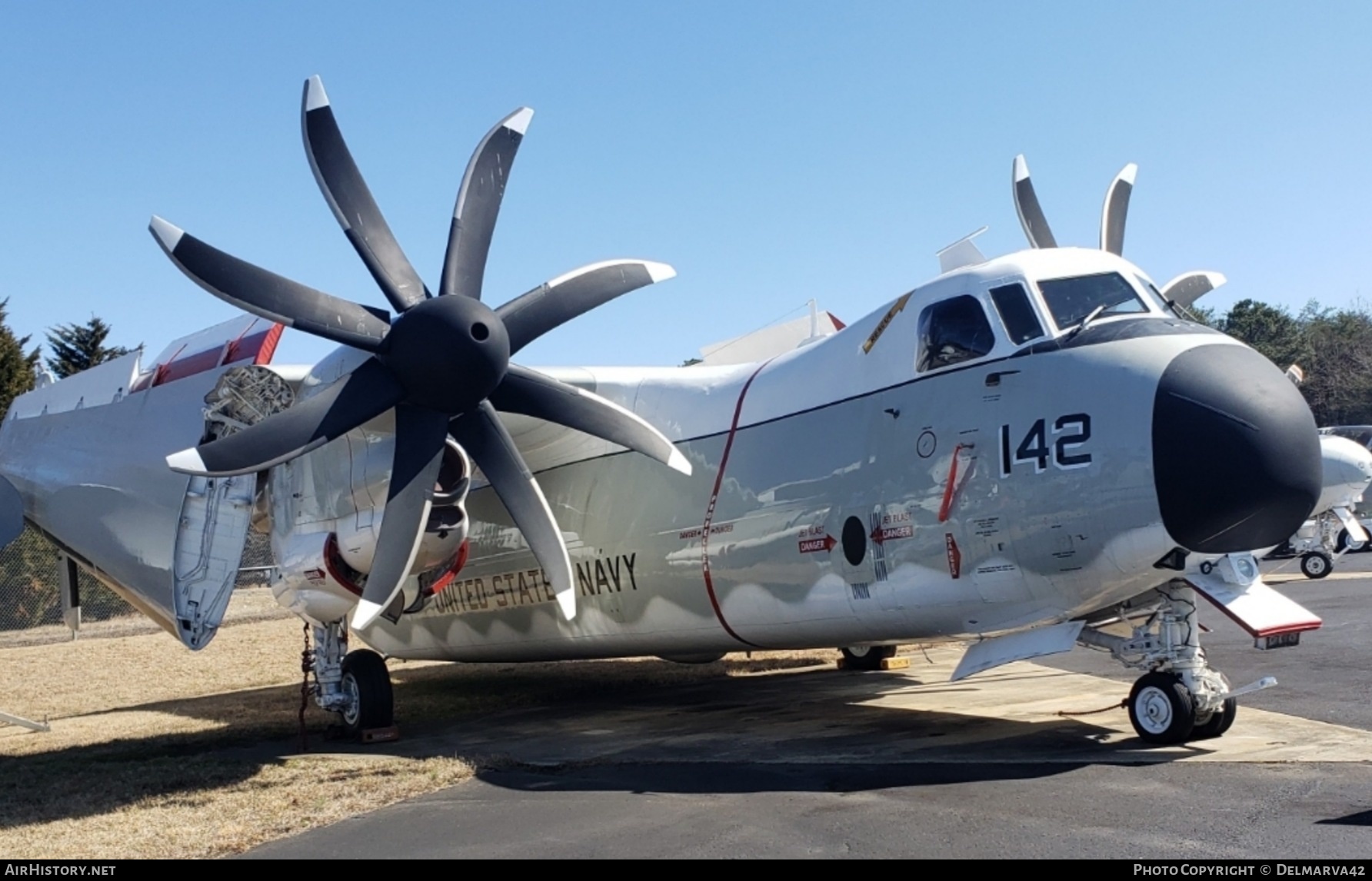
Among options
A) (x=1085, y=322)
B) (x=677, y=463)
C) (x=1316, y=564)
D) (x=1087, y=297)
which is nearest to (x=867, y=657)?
(x=677, y=463)

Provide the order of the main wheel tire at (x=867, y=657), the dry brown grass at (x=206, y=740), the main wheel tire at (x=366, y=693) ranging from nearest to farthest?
the dry brown grass at (x=206, y=740)
the main wheel tire at (x=366, y=693)
the main wheel tire at (x=867, y=657)

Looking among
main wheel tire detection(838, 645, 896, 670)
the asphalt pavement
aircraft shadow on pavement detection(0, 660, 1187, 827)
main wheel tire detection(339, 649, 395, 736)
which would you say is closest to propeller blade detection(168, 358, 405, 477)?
aircraft shadow on pavement detection(0, 660, 1187, 827)

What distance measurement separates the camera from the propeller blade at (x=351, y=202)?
36.2 ft

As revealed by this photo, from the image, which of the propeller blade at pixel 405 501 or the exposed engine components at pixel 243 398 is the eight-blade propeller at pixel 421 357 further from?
the exposed engine components at pixel 243 398

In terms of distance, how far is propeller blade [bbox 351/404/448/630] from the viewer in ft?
34.2

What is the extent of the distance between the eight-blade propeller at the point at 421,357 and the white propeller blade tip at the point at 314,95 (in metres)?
0.01

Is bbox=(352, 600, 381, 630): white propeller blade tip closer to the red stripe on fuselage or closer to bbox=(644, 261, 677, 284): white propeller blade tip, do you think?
the red stripe on fuselage

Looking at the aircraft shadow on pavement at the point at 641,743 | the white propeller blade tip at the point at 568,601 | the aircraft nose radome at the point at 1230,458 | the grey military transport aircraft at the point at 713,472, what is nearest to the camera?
the aircraft nose radome at the point at 1230,458

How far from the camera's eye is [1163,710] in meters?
9.20

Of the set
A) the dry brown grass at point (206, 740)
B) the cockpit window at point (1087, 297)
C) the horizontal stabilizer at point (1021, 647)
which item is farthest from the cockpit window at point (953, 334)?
the dry brown grass at point (206, 740)

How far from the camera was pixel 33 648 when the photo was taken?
82.6ft

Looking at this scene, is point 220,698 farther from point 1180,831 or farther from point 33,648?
point 1180,831

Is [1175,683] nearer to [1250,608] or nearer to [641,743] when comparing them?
[1250,608]
